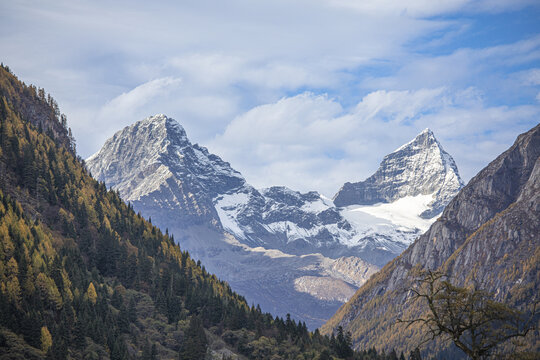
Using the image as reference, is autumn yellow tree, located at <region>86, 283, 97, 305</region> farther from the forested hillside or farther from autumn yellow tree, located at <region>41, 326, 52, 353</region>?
autumn yellow tree, located at <region>41, 326, 52, 353</region>

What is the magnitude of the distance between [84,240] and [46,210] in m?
15.8

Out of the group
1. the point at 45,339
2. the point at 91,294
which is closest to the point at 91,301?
the point at 91,294

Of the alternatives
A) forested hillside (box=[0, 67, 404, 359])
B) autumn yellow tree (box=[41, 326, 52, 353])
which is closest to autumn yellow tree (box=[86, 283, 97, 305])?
forested hillside (box=[0, 67, 404, 359])

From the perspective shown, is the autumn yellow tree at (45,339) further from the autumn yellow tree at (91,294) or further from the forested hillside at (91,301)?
the autumn yellow tree at (91,294)

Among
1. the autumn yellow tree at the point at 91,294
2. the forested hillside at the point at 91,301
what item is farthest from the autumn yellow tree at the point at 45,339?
the autumn yellow tree at the point at 91,294

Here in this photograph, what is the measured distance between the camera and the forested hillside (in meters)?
122

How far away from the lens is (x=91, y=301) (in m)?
143

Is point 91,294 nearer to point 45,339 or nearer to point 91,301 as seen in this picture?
point 91,301

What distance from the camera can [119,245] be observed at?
642 ft

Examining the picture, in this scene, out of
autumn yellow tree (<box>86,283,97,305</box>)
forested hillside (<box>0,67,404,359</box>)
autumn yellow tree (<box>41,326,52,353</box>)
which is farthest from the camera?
autumn yellow tree (<box>86,283,97,305</box>)

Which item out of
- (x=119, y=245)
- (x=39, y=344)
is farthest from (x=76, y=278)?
(x=119, y=245)

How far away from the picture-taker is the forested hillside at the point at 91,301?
122 meters

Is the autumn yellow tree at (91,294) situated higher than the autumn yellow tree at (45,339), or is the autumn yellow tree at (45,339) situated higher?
the autumn yellow tree at (91,294)

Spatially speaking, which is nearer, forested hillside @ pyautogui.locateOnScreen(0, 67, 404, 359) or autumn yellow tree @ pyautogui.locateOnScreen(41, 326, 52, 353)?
autumn yellow tree @ pyautogui.locateOnScreen(41, 326, 52, 353)
